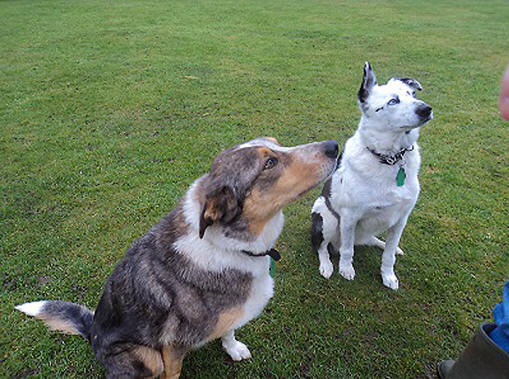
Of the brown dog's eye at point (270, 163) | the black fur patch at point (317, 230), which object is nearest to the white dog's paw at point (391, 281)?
the black fur patch at point (317, 230)

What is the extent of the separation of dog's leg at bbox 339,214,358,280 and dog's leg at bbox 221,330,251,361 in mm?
1322

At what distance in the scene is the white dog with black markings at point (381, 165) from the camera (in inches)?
111

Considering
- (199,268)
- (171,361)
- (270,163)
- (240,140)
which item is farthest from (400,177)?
(240,140)

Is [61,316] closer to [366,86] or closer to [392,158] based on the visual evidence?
[392,158]

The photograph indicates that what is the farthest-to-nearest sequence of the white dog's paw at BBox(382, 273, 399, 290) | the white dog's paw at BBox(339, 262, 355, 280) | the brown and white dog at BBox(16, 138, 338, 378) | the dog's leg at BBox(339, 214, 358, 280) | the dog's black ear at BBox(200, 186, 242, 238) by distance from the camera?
the white dog's paw at BBox(339, 262, 355, 280) → the white dog's paw at BBox(382, 273, 399, 290) → the dog's leg at BBox(339, 214, 358, 280) → the brown and white dog at BBox(16, 138, 338, 378) → the dog's black ear at BBox(200, 186, 242, 238)

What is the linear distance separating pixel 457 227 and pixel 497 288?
0.89 metres

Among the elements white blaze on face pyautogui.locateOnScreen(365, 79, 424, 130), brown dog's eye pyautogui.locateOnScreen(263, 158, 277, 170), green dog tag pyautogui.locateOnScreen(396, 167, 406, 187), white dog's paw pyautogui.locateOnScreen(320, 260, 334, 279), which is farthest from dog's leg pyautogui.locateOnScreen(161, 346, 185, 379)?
white blaze on face pyautogui.locateOnScreen(365, 79, 424, 130)

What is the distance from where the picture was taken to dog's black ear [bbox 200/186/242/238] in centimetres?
207

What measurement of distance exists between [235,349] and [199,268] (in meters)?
1.07

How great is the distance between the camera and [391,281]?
3400mm

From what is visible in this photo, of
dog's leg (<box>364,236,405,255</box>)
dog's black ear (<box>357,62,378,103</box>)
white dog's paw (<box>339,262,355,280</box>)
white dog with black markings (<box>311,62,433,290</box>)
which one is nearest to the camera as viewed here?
white dog with black markings (<box>311,62,433,290</box>)

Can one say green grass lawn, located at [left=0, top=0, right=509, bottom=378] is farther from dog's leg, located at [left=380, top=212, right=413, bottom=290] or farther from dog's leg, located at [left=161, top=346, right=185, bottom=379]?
dog's leg, located at [left=161, top=346, right=185, bottom=379]

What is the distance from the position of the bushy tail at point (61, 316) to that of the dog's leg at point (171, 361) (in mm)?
761

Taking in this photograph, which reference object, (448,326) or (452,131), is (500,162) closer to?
(452,131)
